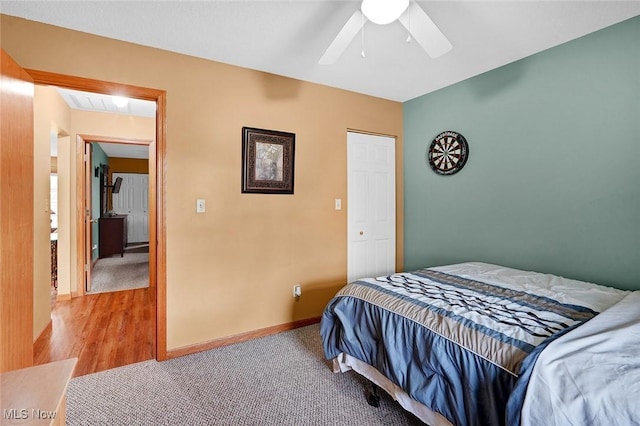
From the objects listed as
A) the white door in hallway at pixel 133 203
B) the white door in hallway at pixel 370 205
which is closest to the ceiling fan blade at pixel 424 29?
the white door in hallway at pixel 370 205

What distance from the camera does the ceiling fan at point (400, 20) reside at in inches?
57.7

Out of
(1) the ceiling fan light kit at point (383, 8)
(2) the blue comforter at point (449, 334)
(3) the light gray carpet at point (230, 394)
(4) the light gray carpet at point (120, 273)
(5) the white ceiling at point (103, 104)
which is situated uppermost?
(5) the white ceiling at point (103, 104)

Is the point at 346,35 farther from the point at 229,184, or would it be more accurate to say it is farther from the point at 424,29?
the point at 229,184

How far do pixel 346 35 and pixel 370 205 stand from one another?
207 centimetres

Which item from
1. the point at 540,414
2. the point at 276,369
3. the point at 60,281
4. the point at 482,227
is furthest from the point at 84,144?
the point at 540,414

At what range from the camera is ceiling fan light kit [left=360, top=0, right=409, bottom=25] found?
1.44m

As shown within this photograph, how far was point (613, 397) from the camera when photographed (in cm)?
93

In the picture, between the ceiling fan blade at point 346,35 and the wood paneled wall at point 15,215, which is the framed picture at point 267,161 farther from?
the wood paneled wall at point 15,215

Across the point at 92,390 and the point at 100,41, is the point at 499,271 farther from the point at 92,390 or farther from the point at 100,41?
the point at 100,41

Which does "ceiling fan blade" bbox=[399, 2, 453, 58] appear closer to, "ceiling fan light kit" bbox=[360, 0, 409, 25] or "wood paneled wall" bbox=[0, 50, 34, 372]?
"ceiling fan light kit" bbox=[360, 0, 409, 25]

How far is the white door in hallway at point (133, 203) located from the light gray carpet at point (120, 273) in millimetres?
2161

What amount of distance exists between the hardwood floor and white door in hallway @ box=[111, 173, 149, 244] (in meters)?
5.22

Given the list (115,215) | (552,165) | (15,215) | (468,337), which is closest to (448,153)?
(552,165)

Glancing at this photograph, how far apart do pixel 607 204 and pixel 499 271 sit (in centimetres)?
83
